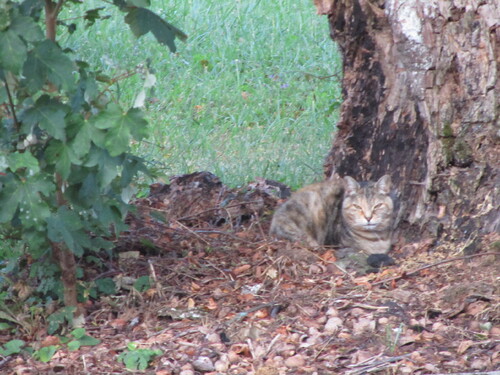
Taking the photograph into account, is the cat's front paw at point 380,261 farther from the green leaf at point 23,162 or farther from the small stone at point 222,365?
the green leaf at point 23,162

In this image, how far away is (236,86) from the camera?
8656 mm

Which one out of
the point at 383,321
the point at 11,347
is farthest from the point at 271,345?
the point at 11,347

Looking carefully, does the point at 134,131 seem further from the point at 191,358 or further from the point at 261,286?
the point at 261,286

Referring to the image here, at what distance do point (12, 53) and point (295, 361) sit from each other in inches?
66.1

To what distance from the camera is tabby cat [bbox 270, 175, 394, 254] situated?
4.84 meters

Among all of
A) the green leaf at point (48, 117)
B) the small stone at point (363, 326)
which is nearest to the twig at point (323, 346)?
the small stone at point (363, 326)

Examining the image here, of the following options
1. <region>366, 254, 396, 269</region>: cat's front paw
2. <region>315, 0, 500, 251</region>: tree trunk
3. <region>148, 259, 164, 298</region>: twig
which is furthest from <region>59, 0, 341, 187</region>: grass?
<region>148, 259, 164, 298</region>: twig

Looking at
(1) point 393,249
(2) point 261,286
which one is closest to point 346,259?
(1) point 393,249

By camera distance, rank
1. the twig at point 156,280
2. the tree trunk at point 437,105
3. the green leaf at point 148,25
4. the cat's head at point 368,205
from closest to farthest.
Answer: the green leaf at point 148,25, the twig at point 156,280, the tree trunk at point 437,105, the cat's head at point 368,205

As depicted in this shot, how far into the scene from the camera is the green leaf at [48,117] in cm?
303

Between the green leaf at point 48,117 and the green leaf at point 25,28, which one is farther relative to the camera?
the green leaf at point 48,117

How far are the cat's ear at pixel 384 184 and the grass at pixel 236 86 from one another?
5.63 feet

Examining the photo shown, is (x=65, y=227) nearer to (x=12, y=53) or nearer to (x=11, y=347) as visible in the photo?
(x=11, y=347)

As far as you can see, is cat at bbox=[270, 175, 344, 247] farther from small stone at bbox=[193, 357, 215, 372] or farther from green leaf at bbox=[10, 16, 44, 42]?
green leaf at bbox=[10, 16, 44, 42]
